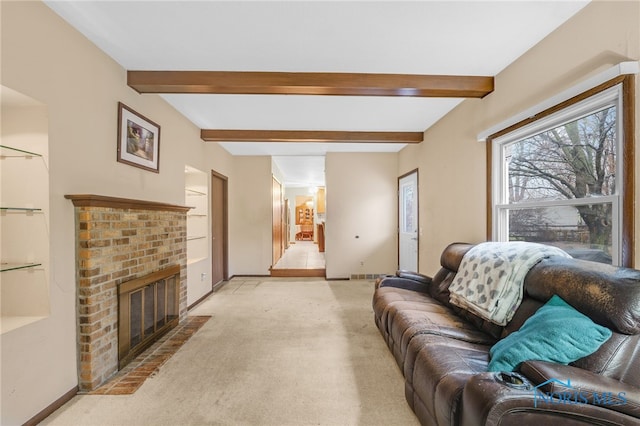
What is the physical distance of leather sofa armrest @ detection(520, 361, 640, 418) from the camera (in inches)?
39.6

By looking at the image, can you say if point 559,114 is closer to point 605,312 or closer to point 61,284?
point 605,312

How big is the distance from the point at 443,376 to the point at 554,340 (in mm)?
530

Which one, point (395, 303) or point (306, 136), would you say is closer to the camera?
point (395, 303)

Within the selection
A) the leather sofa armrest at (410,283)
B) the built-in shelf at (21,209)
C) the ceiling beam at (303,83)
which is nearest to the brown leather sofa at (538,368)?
the leather sofa armrest at (410,283)

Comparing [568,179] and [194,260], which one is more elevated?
[568,179]

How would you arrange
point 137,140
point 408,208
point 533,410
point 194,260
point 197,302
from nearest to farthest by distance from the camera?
point 533,410 < point 137,140 < point 197,302 < point 194,260 < point 408,208

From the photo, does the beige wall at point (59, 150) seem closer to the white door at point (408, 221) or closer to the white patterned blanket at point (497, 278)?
the white patterned blanket at point (497, 278)

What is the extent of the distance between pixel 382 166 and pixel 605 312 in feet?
14.5

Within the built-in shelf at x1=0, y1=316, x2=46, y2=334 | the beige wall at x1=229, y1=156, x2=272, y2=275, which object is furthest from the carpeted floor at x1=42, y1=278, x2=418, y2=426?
the beige wall at x1=229, y1=156, x2=272, y2=275

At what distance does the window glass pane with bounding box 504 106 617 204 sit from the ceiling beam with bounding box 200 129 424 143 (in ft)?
6.06

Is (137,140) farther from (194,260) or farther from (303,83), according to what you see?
(194,260)

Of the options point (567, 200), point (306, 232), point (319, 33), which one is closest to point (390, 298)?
point (567, 200)

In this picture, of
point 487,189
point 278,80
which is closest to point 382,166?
point 487,189

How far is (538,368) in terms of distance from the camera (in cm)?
112
